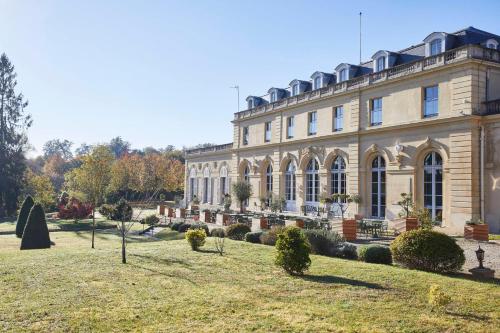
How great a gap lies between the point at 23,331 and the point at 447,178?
21460 mm

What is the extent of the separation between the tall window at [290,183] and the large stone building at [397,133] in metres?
0.09

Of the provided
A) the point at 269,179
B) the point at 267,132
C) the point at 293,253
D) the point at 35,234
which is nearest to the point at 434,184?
the point at 293,253

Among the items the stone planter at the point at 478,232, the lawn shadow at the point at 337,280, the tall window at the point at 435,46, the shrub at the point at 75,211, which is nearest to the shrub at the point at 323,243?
the lawn shadow at the point at 337,280

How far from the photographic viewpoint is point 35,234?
2208 cm

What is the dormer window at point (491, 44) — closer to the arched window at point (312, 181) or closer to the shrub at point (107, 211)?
the arched window at point (312, 181)

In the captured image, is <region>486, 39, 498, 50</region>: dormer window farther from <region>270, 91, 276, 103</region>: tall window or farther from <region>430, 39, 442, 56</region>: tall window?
<region>270, 91, 276, 103</region>: tall window

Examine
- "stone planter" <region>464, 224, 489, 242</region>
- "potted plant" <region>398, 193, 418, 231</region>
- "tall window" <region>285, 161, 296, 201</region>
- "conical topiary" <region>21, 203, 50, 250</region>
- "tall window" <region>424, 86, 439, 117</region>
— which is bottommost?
"conical topiary" <region>21, 203, 50, 250</region>

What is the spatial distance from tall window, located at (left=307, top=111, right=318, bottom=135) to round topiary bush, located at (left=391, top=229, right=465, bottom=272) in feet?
73.1

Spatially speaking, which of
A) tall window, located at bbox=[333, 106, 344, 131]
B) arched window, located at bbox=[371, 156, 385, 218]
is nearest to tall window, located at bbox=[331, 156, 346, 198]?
tall window, located at bbox=[333, 106, 344, 131]

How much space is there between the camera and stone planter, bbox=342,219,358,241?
19484 mm

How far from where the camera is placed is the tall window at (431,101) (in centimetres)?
2380

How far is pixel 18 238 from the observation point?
2798 centimetres

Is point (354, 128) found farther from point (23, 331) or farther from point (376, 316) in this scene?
point (23, 331)

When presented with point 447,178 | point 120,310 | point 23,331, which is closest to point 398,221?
point 447,178
